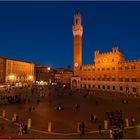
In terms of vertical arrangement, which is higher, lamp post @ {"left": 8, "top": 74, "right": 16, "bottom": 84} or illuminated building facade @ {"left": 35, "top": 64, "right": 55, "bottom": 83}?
illuminated building facade @ {"left": 35, "top": 64, "right": 55, "bottom": 83}

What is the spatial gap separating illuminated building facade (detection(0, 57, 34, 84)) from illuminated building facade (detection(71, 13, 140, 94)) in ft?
99.9

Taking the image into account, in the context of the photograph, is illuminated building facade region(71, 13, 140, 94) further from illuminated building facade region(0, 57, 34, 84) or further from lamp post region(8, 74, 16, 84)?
lamp post region(8, 74, 16, 84)

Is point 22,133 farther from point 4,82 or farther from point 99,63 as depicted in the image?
point 4,82

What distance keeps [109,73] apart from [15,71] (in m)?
48.8

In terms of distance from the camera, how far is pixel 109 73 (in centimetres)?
6138

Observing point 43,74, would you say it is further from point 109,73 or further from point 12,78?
point 109,73

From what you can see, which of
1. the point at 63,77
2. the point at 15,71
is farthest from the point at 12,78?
the point at 63,77

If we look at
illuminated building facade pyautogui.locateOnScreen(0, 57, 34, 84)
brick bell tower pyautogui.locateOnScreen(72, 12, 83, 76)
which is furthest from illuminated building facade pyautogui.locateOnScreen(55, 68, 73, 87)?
brick bell tower pyautogui.locateOnScreen(72, 12, 83, 76)

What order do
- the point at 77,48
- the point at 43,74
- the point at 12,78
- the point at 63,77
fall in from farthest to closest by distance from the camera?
1. the point at 63,77
2. the point at 43,74
3. the point at 77,48
4. the point at 12,78

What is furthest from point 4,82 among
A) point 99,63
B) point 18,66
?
point 99,63

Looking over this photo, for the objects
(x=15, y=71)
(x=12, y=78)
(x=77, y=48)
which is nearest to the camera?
(x=12, y=78)

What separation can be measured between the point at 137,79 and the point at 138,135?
42543mm

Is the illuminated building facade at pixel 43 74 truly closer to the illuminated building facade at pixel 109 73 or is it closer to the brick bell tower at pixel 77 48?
the brick bell tower at pixel 77 48

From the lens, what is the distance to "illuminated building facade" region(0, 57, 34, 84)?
243ft
